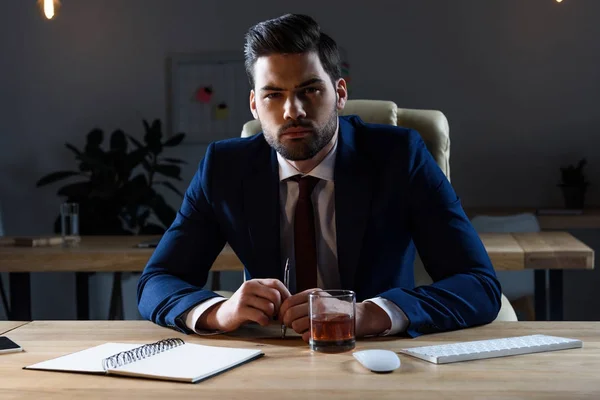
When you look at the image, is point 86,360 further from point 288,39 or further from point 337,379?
point 288,39

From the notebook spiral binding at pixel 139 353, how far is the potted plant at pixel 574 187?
3.37m

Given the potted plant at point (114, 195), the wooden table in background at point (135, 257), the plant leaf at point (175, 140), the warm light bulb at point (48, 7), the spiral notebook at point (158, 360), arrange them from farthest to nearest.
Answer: the plant leaf at point (175, 140) < the potted plant at point (114, 195) < the wooden table in background at point (135, 257) < the warm light bulb at point (48, 7) < the spiral notebook at point (158, 360)

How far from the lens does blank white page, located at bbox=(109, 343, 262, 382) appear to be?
3.47ft

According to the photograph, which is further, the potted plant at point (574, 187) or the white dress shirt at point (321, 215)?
the potted plant at point (574, 187)

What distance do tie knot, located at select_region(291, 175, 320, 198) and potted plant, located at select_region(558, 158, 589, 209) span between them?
9.10 feet

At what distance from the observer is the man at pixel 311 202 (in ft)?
5.46

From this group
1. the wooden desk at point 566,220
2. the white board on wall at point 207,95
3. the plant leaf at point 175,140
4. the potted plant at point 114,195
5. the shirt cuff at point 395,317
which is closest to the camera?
the shirt cuff at point 395,317

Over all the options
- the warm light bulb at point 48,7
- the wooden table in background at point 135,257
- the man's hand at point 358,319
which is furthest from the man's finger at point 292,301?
the wooden table in background at point 135,257

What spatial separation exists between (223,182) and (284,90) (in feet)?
0.93

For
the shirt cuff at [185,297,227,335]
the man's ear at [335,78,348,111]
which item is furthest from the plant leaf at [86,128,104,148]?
the shirt cuff at [185,297,227,335]

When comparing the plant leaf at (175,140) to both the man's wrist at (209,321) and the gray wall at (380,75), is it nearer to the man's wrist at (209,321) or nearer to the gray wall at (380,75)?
the gray wall at (380,75)

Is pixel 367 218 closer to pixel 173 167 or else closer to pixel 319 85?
pixel 319 85

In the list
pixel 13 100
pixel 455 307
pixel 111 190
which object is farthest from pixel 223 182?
pixel 13 100

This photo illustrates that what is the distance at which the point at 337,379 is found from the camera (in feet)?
3.39
